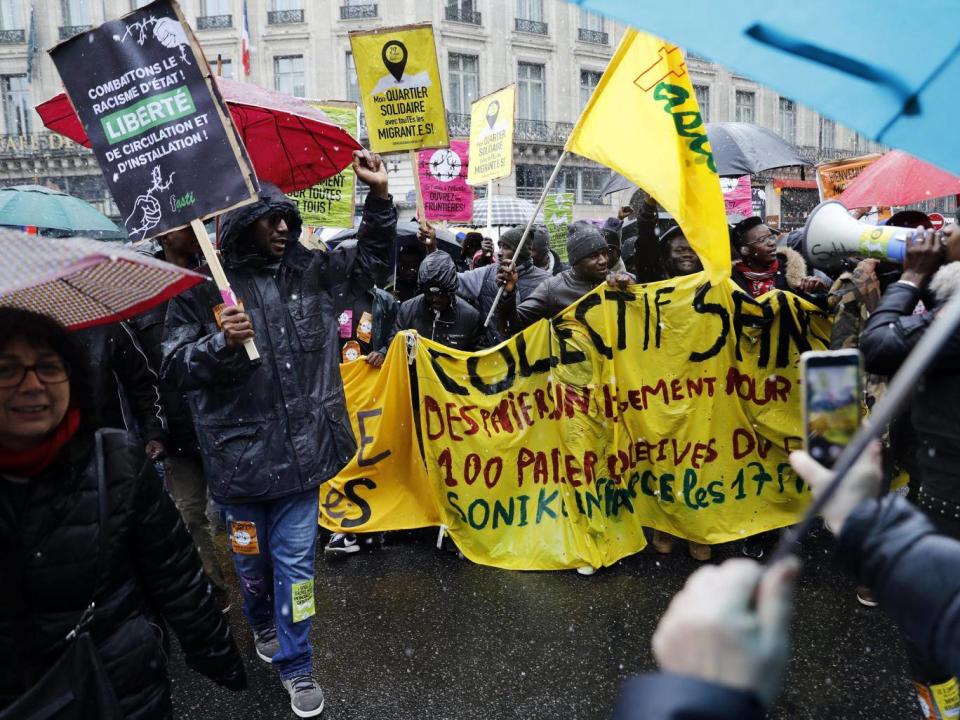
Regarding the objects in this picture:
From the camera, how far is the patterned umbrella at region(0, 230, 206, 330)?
1.58 meters

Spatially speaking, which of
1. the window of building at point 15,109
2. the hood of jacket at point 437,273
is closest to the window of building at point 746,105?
the window of building at point 15,109

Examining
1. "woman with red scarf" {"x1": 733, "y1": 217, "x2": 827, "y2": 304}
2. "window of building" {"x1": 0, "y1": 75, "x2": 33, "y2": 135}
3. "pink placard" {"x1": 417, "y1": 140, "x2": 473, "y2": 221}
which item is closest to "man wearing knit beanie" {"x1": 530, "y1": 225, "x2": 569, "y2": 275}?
"woman with red scarf" {"x1": 733, "y1": 217, "x2": 827, "y2": 304}

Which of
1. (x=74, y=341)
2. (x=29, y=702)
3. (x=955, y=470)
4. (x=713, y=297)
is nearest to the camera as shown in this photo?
(x=29, y=702)

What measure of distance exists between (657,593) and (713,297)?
1.66 m

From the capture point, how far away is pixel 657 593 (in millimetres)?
4109

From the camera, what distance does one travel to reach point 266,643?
3.55 meters

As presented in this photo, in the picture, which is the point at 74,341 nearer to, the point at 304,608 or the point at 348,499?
the point at 304,608

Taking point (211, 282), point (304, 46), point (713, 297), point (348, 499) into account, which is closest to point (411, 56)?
point (211, 282)

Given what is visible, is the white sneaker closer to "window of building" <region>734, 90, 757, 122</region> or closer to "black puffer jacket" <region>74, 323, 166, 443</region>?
"black puffer jacket" <region>74, 323, 166, 443</region>

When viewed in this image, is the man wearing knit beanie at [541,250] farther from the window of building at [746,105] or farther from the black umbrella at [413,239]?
the window of building at [746,105]

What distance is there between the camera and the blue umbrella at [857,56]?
3.76 ft

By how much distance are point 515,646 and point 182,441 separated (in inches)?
77.4

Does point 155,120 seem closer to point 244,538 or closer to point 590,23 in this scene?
point 244,538

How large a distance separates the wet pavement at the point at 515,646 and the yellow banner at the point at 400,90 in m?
2.44
